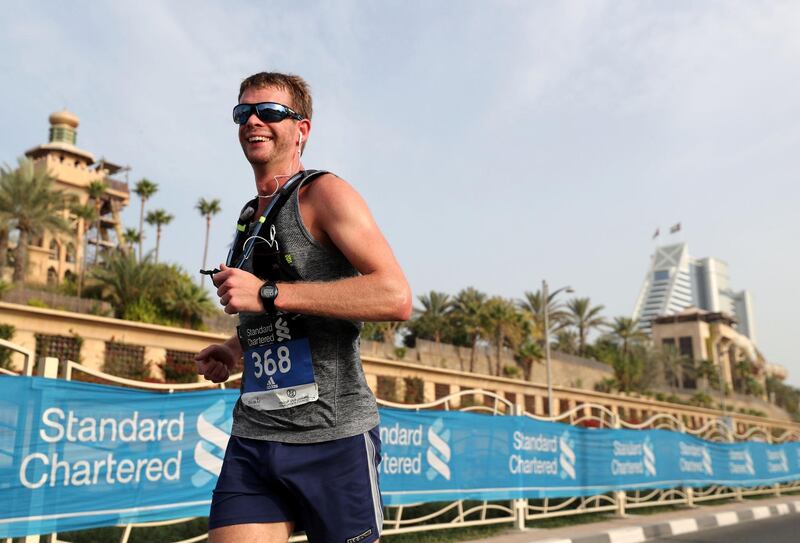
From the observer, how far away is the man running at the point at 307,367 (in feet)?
5.86

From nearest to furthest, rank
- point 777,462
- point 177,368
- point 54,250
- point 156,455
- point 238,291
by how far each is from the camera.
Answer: point 238,291, point 156,455, point 777,462, point 177,368, point 54,250

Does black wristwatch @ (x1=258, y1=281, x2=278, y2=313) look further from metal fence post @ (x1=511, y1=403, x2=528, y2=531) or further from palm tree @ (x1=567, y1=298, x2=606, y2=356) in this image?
palm tree @ (x1=567, y1=298, x2=606, y2=356)

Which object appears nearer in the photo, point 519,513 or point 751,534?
point 519,513

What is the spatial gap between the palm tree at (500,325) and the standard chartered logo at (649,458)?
39.4 metres

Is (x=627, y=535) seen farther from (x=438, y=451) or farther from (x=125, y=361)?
(x=125, y=361)

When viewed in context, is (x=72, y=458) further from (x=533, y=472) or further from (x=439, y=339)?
(x=439, y=339)

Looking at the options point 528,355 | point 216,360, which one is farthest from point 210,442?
point 528,355

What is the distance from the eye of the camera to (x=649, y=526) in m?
9.35

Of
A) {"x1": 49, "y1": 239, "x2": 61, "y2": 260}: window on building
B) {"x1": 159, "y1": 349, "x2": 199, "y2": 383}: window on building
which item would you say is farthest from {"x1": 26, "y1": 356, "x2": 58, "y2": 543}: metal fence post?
{"x1": 49, "y1": 239, "x2": 61, "y2": 260}: window on building

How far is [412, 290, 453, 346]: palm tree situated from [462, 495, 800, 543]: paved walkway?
1654 inches

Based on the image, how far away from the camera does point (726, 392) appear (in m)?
85.3

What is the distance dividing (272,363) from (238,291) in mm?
272

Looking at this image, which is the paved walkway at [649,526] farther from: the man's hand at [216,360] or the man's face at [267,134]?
the man's face at [267,134]

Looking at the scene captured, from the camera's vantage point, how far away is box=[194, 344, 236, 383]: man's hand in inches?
91.1
